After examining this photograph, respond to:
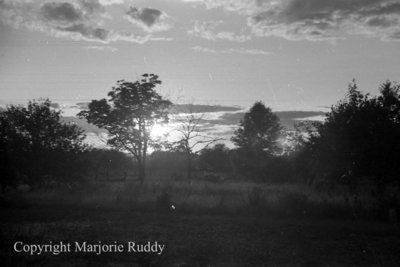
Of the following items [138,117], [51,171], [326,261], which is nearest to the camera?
[326,261]

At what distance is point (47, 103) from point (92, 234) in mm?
20819

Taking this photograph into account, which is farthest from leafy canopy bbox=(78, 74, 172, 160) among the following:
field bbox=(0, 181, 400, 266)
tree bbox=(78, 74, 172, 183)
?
field bbox=(0, 181, 400, 266)

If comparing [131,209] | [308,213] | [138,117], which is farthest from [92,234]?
[138,117]

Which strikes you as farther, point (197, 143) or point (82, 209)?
point (197, 143)

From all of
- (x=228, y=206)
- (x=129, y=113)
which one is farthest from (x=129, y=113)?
(x=228, y=206)

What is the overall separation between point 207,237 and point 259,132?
4761 cm

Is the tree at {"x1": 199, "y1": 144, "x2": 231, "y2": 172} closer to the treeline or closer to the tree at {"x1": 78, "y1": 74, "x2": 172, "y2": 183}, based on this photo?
the treeline

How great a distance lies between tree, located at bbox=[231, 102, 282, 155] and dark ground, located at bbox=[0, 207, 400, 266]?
41.8 m

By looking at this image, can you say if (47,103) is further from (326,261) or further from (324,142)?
(326,261)

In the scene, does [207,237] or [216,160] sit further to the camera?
[216,160]

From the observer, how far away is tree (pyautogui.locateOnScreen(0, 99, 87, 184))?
28.0m

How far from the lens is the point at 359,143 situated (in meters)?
20.2

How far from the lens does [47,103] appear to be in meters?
31.5

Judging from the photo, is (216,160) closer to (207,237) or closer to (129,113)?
(129,113)
